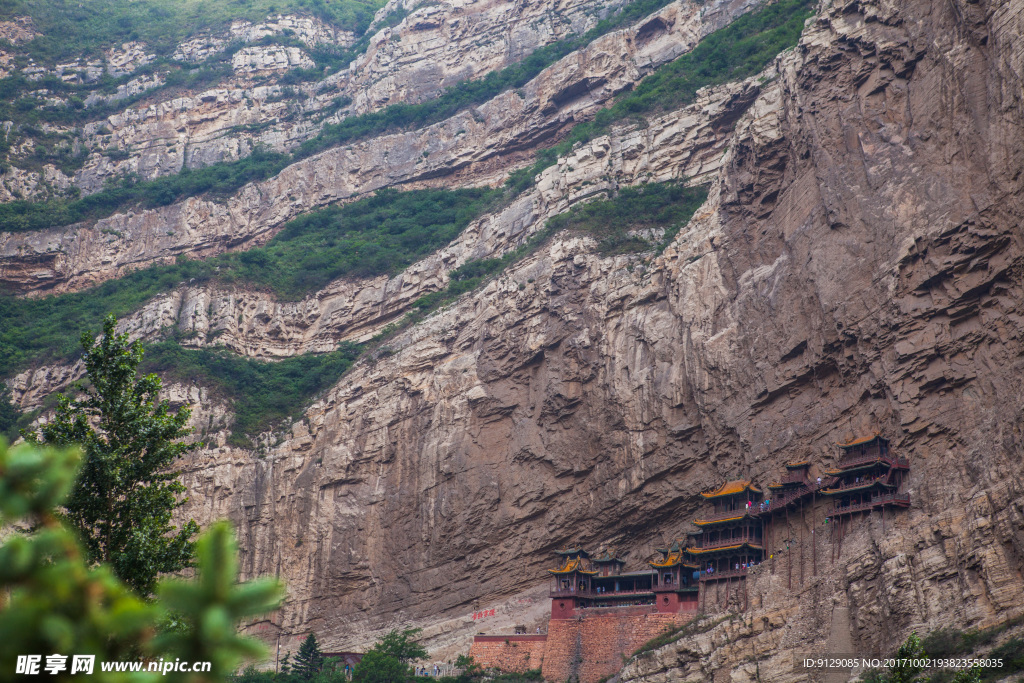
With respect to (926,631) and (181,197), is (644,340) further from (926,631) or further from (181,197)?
(181,197)

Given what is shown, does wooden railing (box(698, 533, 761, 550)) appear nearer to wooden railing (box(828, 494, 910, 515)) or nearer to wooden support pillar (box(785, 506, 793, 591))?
wooden support pillar (box(785, 506, 793, 591))

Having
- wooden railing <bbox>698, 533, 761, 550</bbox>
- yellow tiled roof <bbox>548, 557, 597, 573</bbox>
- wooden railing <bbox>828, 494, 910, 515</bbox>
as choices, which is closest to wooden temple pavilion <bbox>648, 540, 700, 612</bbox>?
wooden railing <bbox>698, 533, 761, 550</bbox>

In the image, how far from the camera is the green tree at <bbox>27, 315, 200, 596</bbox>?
609 inches

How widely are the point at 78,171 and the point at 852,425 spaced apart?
65.2 meters

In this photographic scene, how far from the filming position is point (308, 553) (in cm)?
4259

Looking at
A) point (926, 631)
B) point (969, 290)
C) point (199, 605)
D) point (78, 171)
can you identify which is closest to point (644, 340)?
point (969, 290)

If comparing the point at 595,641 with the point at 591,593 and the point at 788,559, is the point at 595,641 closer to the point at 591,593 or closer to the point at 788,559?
the point at 591,593

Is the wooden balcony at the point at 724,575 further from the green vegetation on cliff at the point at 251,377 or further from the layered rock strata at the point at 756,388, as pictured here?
the green vegetation on cliff at the point at 251,377

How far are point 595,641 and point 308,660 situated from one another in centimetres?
1241

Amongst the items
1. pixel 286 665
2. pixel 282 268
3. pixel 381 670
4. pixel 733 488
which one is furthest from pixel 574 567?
pixel 282 268

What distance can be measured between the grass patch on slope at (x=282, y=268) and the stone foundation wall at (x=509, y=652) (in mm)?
29012

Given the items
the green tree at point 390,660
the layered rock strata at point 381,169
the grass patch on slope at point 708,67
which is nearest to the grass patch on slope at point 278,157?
the layered rock strata at point 381,169

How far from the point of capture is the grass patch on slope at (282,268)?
56656mm
